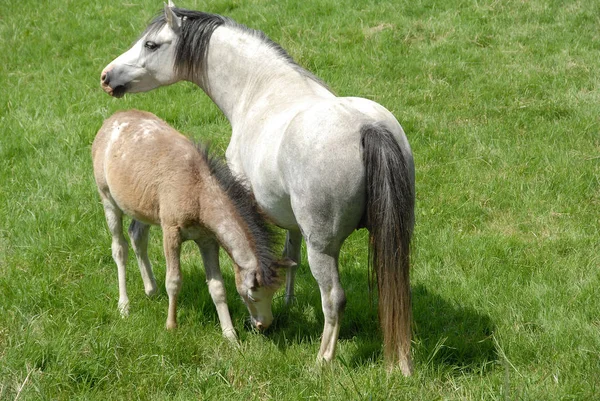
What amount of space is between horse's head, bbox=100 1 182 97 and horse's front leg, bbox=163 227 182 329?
4.80 ft

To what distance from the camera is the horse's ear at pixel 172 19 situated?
17.5 feet

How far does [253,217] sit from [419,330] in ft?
4.64

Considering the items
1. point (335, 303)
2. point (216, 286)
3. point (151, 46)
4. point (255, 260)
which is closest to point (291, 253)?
point (216, 286)

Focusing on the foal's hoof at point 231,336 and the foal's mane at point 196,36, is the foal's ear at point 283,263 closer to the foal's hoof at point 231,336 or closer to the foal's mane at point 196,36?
the foal's hoof at point 231,336

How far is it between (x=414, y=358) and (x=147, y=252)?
8.14ft

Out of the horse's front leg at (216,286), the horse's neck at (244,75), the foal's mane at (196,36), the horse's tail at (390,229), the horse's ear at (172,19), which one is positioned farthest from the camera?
the foal's mane at (196,36)

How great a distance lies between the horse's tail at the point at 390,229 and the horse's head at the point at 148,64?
217 cm

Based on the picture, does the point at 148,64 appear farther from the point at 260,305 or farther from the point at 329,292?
the point at 329,292

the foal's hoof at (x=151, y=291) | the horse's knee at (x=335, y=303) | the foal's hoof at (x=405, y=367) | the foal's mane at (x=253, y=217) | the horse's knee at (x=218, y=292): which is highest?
the foal's mane at (x=253, y=217)

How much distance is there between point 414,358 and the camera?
4488 millimetres

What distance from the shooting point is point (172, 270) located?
4.98 metres

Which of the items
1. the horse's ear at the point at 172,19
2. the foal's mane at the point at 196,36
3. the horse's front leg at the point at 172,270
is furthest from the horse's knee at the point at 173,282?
the horse's ear at the point at 172,19

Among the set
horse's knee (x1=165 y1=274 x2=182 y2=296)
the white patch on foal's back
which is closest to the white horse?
horse's knee (x1=165 y1=274 x2=182 y2=296)

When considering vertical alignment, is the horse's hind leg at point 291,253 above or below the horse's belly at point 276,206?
below
